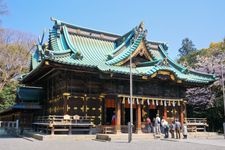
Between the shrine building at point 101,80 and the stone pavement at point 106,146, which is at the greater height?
the shrine building at point 101,80

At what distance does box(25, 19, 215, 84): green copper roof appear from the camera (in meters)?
23.4

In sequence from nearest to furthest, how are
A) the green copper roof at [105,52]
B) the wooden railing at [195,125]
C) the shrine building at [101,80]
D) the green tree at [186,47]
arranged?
1. the shrine building at [101,80]
2. the green copper roof at [105,52]
3. the wooden railing at [195,125]
4. the green tree at [186,47]

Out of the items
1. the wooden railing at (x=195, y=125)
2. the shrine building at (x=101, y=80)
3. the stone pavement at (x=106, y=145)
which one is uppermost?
the shrine building at (x=101, y=80)

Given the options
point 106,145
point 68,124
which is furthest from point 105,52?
point 106,145

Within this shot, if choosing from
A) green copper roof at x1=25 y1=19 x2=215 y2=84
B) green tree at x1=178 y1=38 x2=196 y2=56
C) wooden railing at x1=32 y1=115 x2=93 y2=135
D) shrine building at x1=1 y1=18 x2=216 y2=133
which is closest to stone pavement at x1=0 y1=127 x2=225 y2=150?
wooden railing at x1=32 y1=115 x2=93 y2=135

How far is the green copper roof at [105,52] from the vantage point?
2337cm

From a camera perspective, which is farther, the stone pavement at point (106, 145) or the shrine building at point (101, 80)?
the shrine building at point (101, 80)

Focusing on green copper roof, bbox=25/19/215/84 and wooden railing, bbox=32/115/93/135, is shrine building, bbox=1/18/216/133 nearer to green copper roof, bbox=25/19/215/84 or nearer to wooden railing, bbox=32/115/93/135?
green copper roof, bbox=25/19/215/84

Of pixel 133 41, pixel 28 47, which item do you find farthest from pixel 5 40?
pixel 133 41

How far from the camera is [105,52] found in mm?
28531

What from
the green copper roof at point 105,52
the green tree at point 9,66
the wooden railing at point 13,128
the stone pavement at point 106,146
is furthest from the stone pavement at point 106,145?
the green tree at point 9,66

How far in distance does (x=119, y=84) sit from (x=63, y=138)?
7169 millimetres

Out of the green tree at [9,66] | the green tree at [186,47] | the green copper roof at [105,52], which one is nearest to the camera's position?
the green copper roof at [105,52]

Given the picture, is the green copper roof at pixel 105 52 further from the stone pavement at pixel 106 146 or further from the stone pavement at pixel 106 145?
the stone pavement at pixel 106 146
